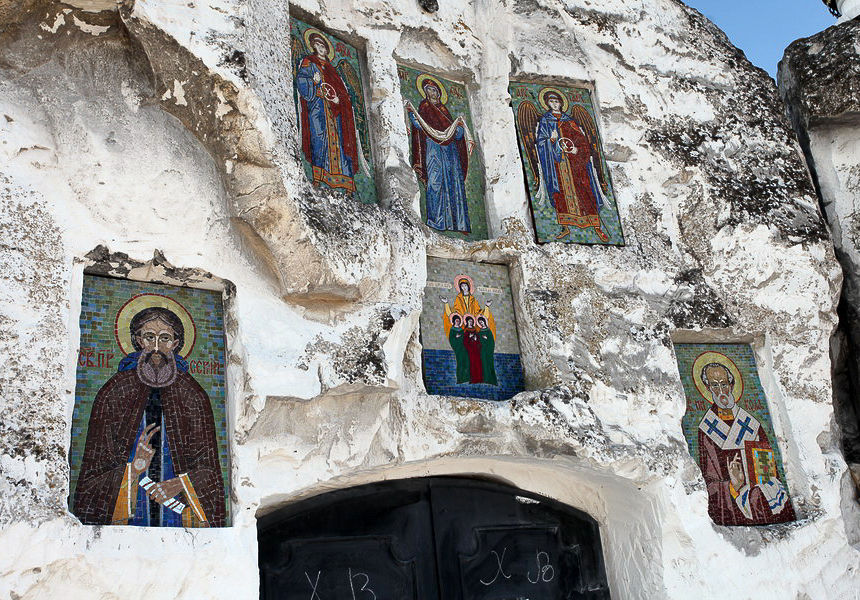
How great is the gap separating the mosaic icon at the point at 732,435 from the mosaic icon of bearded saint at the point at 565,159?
91 centimetres

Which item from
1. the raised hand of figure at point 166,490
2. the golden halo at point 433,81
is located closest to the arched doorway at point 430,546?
the raised hand of figure at point 166,490

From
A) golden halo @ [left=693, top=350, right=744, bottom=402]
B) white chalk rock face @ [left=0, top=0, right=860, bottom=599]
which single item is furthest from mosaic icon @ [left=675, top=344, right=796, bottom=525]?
white chalk rock face @ [left=0, top=0, right=860, bottom=599]

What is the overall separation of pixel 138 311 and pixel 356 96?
177 cm

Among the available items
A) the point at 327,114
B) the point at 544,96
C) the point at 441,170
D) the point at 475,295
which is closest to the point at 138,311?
the point at 327,114

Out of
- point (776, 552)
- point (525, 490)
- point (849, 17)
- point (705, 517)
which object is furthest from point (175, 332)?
point (849, 17)

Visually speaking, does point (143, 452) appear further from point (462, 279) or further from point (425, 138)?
point (425, 138)

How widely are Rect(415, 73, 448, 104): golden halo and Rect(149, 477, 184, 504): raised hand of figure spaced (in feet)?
8.55

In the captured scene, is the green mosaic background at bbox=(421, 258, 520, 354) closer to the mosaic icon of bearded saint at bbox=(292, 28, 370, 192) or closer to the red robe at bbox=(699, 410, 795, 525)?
the mosaic icon of bearded saint at bbox=(292, 28, 370, 192)

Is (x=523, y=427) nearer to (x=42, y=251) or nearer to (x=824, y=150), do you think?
(x=42, y=251)

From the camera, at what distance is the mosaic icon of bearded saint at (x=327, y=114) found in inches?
196

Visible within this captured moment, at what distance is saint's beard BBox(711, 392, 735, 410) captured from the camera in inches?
216

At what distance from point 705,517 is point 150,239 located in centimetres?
295

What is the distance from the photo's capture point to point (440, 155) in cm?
549

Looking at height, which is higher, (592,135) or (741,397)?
(592,135)
